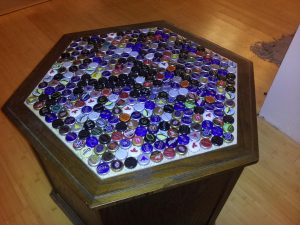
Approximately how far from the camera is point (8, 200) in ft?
4.26

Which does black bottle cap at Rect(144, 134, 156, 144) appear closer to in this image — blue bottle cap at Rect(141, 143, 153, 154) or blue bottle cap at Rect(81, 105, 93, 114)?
blue bottle cap at Rect(141, 143, 153, 154)

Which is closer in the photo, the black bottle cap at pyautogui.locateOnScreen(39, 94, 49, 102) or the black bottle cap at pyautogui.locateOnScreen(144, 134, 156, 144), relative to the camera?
the black bottle cap at pyautogui.locateOnScreen(144, 134, 156, 144)

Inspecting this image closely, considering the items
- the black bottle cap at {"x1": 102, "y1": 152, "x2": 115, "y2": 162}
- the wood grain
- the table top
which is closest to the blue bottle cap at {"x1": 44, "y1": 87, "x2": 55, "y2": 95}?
the table top

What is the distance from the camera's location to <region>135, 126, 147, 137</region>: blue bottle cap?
79 centimetres

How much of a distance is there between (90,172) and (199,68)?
1.79ft

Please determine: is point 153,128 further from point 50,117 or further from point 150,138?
point 50,117

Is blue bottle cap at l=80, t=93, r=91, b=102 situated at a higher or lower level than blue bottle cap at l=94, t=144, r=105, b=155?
higher

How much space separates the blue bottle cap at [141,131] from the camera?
79cm

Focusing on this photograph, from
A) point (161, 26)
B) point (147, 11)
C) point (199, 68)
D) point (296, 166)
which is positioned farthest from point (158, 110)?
point (147, 11)

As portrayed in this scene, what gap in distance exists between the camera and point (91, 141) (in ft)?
2.54

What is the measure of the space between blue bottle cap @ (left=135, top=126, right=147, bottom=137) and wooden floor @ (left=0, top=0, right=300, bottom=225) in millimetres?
704

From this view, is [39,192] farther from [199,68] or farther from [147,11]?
[147,11]

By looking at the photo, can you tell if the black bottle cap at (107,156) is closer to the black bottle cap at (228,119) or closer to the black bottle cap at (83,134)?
the black bottle cap at (83,134)

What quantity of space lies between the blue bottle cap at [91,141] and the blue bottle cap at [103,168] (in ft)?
0.22
